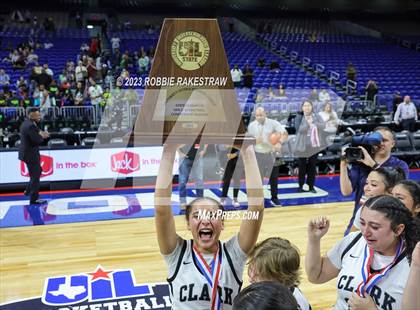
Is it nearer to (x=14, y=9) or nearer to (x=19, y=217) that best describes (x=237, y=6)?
(x=14, y=9)

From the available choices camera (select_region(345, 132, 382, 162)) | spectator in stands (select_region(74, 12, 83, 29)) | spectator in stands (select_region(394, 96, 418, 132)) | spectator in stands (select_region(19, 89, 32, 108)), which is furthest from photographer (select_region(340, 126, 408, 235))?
spectator in stands (select_region(74, 12, 83, 29))

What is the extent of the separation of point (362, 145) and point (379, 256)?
1.98m

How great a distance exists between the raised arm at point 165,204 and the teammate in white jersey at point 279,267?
44 cm

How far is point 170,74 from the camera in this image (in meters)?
1.84

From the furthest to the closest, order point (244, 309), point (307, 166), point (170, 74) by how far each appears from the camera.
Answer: point (307, 166), point (170, 74), point (244, 309)

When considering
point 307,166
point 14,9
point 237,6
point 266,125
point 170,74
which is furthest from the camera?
point 237,6

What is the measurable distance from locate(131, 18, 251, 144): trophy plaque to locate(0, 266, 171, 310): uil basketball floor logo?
8.05 ft

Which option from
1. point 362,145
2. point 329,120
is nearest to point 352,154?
point 362,145

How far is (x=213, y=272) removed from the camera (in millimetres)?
2070

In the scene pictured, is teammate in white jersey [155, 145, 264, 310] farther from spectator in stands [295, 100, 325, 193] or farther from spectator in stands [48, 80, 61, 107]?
spectator in stands [48, 80, 61, 107]

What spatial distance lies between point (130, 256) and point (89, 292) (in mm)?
939

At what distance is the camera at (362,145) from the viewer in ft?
11.6

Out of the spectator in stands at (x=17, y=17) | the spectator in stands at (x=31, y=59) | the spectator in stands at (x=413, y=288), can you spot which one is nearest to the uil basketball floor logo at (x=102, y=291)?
the spectator in stands at (x=413, y=288)

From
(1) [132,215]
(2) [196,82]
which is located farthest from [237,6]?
(2) [196,82]
